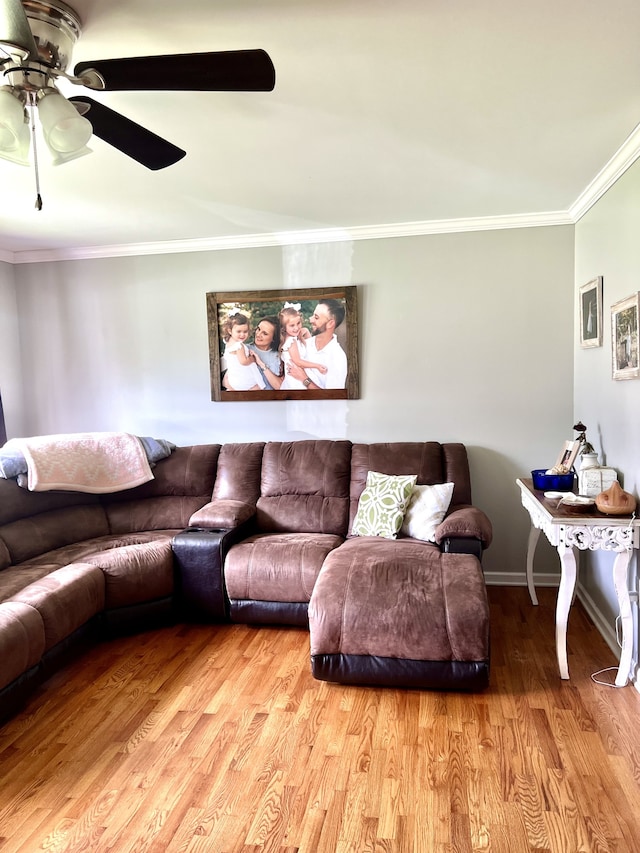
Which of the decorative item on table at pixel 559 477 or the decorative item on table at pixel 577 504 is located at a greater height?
the decorative item on table at pixel 559 477

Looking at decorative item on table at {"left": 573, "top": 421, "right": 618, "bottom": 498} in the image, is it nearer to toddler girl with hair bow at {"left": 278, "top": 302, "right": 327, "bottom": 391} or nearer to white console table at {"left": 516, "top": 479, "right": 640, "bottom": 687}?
white console table at {"left": 516, "top": 479, "right": 640, "bottom": 687}

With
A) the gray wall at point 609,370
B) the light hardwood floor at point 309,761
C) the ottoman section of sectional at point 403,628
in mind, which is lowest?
the light hardwood floor at point 309,761

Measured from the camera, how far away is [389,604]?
272 centimetres

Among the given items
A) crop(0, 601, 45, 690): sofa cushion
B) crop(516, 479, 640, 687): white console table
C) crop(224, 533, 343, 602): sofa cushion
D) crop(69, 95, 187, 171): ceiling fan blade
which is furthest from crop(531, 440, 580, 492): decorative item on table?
crop(0, 601, 45, 690): sofa cushion

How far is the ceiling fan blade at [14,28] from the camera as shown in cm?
136

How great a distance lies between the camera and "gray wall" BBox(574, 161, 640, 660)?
2768 millimetres

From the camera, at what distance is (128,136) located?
6.32 ft

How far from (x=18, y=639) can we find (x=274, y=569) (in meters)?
1.31

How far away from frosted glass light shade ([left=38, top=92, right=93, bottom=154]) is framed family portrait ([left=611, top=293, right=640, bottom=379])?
229cm

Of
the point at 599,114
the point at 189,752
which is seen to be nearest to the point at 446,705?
the point at 189,752

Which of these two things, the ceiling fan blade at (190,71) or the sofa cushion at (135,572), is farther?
the sofa cushion at (135,572)

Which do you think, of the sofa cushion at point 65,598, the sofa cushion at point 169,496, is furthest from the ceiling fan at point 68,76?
the sofa cushion at point 169,496

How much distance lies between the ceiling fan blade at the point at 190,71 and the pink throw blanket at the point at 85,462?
8.48ft

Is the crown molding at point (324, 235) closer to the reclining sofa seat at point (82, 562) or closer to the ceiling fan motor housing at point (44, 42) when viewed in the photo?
the reclining sofa seat at point (82, 562)
